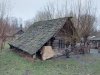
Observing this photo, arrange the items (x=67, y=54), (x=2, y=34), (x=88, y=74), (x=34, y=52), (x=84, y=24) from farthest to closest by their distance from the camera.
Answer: (x=2, y=34) < (x=84, y=24) < (x=67, y=54) < (x=34, y=52) < (x=88, y=74)

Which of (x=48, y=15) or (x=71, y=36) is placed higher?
(x=48, y=15)

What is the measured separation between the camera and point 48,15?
126 ft

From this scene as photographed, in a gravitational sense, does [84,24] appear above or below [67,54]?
above

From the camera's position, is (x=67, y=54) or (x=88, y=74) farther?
(x=67, y=54)

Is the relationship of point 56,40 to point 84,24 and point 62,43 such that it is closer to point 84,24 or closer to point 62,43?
point 62,43

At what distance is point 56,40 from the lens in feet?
55.2

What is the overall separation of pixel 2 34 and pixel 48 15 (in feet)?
58.0

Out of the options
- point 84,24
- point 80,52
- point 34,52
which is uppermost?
point 84,24

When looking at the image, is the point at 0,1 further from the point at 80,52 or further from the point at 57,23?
the point at 80,52

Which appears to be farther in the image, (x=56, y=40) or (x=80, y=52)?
(x=80, y=52)

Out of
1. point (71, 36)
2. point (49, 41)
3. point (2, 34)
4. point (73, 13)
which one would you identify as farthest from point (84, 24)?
point (2, 34)

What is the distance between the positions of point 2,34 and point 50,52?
10.0 meters

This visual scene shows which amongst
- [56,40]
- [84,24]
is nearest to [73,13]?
[84,24]

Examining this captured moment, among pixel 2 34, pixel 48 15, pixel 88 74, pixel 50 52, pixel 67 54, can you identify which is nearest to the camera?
pixel 88 74
